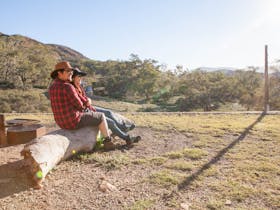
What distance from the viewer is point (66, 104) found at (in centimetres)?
301

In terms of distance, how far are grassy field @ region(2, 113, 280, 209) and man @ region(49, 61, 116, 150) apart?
44 cm

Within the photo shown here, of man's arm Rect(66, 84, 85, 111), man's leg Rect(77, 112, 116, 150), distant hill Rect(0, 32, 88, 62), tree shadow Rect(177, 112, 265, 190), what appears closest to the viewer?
tree shadow Rect(177, 112, 265, 190)

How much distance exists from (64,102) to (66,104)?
0.03 metres

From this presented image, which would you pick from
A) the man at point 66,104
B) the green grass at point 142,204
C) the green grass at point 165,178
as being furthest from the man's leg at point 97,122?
the green grass at point 142,204

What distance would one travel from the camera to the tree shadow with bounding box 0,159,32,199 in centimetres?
230

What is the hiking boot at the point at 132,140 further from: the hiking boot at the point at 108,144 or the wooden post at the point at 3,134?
the wooden post at the point at 3,134

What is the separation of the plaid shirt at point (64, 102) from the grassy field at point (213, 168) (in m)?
0.50

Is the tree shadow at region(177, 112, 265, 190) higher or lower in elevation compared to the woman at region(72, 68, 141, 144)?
lower

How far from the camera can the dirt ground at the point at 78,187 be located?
209 cm

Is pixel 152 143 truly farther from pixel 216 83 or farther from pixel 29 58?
pixel 29 58

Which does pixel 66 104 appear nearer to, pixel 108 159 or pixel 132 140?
pixel 108 159

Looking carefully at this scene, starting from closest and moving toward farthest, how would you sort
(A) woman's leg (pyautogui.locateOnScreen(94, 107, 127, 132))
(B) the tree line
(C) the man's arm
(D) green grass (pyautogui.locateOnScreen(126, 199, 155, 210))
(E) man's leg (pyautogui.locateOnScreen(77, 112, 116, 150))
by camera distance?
1. (D) green grass (pyautogui.locateOnScreen(126, 199, 155, 210))
2. (C) the man's arm
3. (E) man's leg (pyautogui.locateOnScreen(77, 112, 116, 150))
4. (A) woman's leg (pyautogui.locateOnScreen(94, 107, 127, 132))
5. (B) the tree line

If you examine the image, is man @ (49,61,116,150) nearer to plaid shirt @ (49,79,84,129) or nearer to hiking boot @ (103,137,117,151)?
plaid shirt @ (49,79,84,129)

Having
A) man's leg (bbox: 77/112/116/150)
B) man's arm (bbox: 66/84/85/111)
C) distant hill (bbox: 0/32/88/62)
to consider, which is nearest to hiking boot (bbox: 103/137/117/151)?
man's leg (bbox: 77/112/116/150)
